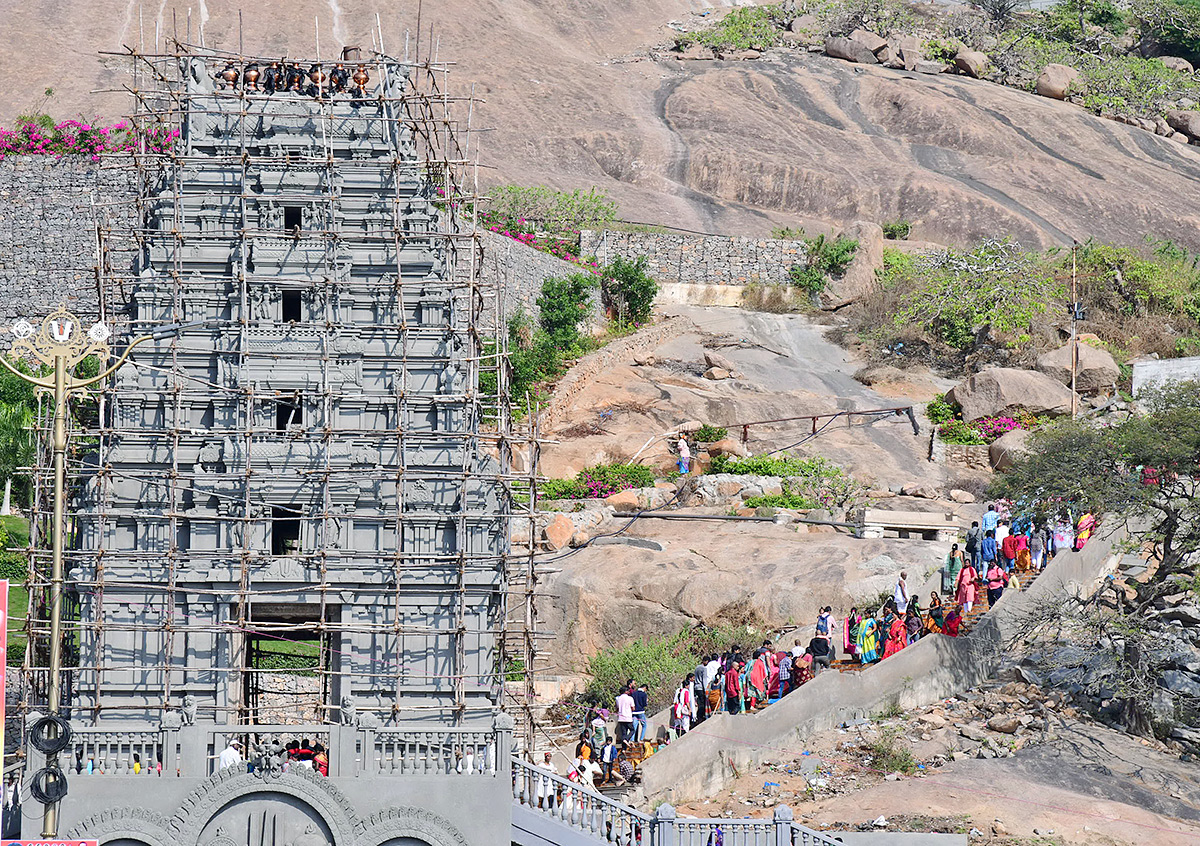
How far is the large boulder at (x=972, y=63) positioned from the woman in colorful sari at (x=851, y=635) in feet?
183

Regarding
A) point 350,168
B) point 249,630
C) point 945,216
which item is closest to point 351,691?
point 249,630

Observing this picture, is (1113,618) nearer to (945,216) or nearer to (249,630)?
(249,630)

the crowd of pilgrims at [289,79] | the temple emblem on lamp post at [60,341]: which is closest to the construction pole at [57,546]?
the temple emblem on lamp post at [60,341]

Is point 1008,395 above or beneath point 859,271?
beneath

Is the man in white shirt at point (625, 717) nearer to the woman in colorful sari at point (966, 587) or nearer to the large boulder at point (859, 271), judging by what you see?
the woman in colorful sari at point (966, 587)

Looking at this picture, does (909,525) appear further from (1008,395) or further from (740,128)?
(740,128)

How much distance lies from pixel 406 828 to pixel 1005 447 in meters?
26.5

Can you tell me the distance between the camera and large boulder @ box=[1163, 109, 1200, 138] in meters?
82.1

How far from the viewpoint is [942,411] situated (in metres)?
52.1

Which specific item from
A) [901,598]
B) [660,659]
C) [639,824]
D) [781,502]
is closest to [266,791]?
[639,824]

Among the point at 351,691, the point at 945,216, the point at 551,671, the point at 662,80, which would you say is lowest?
the point at 551,671

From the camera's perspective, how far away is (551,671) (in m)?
38.8

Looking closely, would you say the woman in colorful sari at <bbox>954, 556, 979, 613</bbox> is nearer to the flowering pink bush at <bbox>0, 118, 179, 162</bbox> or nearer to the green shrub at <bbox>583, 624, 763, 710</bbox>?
the green shrub at <bbox>583, 624, 763, 710</bbox>

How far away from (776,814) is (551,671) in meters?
13.0
